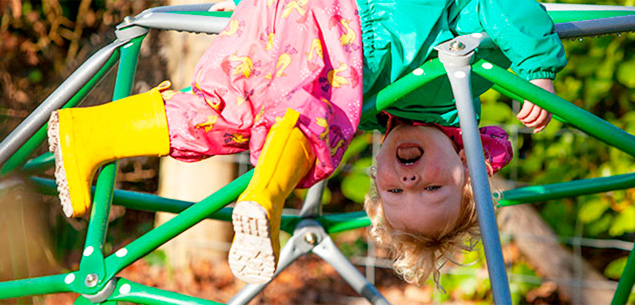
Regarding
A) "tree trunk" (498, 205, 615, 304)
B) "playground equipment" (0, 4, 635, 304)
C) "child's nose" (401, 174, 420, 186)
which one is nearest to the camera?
"playground equipment" (0, 4, 635, 304)

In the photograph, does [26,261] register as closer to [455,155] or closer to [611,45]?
[455,155]

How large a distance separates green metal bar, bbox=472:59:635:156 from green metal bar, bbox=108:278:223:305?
0.49 metres

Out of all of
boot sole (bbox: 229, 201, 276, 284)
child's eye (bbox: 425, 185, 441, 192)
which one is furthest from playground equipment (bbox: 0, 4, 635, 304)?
child's eye (bbox: 425, 185, 441, 192)

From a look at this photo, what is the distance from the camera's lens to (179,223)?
118 centimetres

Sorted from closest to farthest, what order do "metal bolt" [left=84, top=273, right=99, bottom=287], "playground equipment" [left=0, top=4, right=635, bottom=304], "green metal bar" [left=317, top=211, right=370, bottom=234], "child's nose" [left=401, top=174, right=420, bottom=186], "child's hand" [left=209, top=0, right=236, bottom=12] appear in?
"playground equipment" [left=0, top=4, right=635, bottom=304]
"metal bolt" [left=84, top=273, right=99, bottom=287]
"child's nose" [left=401, top=174, right=420, bottom=186]
"child's hand" [left=209, top=0, right=236, bottom=12]
"green metal bar" [left=317, top=211, right=370, bottom=234]

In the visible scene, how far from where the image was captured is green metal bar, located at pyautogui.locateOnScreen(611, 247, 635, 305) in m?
1.54

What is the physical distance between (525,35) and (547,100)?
0.09 metres

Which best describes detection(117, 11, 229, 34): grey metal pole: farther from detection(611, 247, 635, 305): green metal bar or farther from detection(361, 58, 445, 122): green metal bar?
detection(611, 247, 635, 305): green metal bar

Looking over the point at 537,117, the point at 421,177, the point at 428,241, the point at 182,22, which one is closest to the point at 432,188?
the point at 421,177

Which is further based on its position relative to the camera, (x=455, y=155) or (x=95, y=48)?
(x=95, y=48)

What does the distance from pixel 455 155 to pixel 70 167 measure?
0.61 metres

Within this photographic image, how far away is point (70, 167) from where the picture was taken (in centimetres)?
116

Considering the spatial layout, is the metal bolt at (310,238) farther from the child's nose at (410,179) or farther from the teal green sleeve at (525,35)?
the teal green sleeve at (525,35)

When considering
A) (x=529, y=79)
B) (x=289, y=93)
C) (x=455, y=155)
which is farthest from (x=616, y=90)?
(x=289, y=93)
